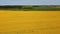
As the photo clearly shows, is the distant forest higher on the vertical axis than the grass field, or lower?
higher

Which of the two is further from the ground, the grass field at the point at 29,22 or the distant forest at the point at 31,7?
the distant forest at the point at 31,7

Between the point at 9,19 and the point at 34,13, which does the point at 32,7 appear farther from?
the point at 9,19

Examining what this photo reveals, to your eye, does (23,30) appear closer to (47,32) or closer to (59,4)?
(47,32)

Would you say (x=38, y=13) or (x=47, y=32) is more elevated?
(x=38, y=13)

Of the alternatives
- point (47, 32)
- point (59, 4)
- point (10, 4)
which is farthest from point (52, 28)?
point (10, 4)

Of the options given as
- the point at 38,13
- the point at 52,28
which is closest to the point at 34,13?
the point at 38,13

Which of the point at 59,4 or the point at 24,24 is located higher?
the point at 59,4
